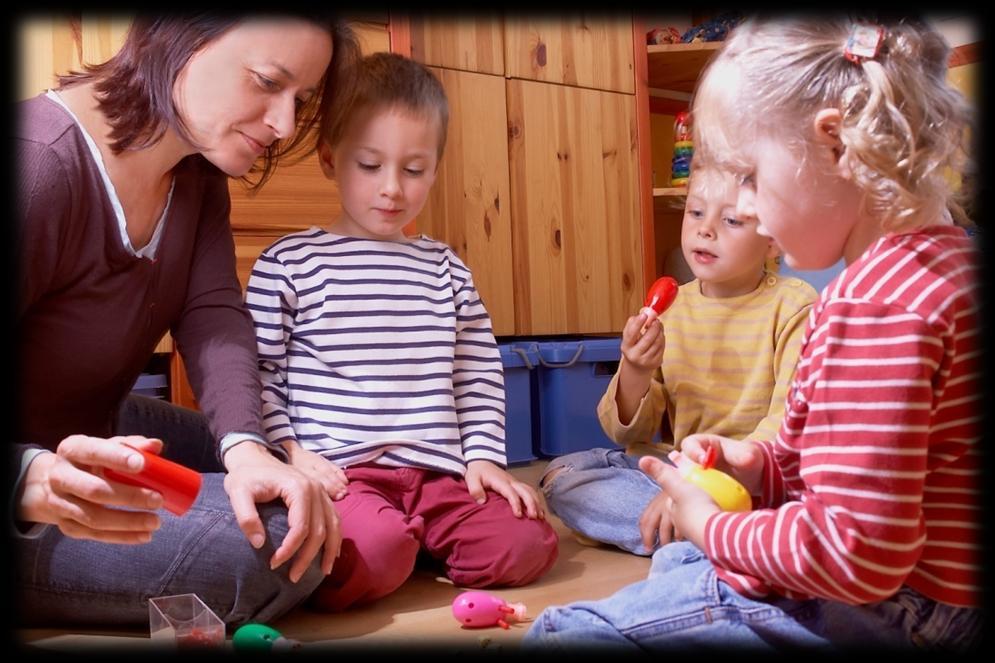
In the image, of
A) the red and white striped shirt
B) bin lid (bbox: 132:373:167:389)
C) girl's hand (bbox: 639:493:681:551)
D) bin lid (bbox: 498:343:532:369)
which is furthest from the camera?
bin lid (bbox: 498:343:532:369)

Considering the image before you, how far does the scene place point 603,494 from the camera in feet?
4.00

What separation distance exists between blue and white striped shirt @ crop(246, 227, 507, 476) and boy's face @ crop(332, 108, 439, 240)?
2.2 inches

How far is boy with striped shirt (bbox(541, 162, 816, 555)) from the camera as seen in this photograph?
1.16 meters

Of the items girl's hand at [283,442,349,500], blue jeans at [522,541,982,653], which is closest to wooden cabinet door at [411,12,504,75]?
girl's hand at [283,442,349,500]

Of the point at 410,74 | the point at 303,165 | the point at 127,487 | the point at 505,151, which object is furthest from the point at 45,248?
the point at 505,151

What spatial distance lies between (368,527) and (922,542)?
1.97ft

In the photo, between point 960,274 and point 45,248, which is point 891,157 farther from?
point 45,248

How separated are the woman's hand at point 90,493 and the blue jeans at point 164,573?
15 cm

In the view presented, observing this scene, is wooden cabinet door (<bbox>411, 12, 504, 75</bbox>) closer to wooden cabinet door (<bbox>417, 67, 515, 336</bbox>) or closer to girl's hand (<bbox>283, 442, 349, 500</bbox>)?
wooden cabinet door (<bbox>417, 67, 515, 336</bbox>)

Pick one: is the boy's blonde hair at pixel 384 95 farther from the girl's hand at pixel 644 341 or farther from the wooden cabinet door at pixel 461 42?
the wooden cabinet door at pixel 461 42

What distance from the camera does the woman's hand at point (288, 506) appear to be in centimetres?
87

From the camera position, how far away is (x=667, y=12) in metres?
2.33

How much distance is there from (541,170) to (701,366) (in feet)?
3.31

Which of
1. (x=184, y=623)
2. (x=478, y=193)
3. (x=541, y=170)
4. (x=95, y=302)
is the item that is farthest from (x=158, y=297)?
(x=541, y=170)
